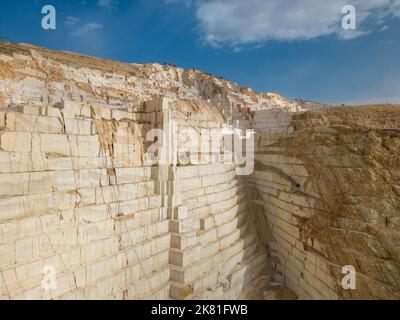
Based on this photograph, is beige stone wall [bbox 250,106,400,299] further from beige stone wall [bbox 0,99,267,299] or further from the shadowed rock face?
beige stone wall [bbox 0,99,267,299]

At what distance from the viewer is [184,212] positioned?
778 centimetres

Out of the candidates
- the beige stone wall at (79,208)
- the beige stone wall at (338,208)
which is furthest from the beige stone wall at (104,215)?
the beige stone wall at (338,208)

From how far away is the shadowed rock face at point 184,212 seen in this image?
5.03 m

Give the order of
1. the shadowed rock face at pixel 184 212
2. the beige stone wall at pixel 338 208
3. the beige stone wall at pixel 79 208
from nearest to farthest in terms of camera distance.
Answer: the beige stone wall at pixel 79 208
the shadowed rock face at pixel 184 212
the beige stone wall at pixel 338 208

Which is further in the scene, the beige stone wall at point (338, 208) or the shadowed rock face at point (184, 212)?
the beige stone wall at point (338, 208)

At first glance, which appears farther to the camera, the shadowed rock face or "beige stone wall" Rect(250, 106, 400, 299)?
"beige stone wall" Rect(250, 106, 400, 299)

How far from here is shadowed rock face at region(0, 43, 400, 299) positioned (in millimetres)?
5027

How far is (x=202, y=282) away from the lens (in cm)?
738

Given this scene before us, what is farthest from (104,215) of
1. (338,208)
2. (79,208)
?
(338,208)

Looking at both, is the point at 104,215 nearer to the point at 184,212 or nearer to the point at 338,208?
the point at 184,212

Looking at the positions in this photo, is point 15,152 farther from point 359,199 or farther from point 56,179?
point 359,199

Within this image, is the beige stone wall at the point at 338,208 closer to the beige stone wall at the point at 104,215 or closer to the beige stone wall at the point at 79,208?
the beige stone wall at the point at 104,215

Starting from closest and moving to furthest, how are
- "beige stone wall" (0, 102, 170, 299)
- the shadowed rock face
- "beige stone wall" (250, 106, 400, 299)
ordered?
1. "beige stone wall" (0, 102, 170, 299)
2. the shadowed rock face
3. "beige stone wall" (250, 106, 400, 299)

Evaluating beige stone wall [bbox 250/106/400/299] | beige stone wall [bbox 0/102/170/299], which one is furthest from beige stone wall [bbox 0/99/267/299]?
beige stone wall [bbox 250/106/400/299]
